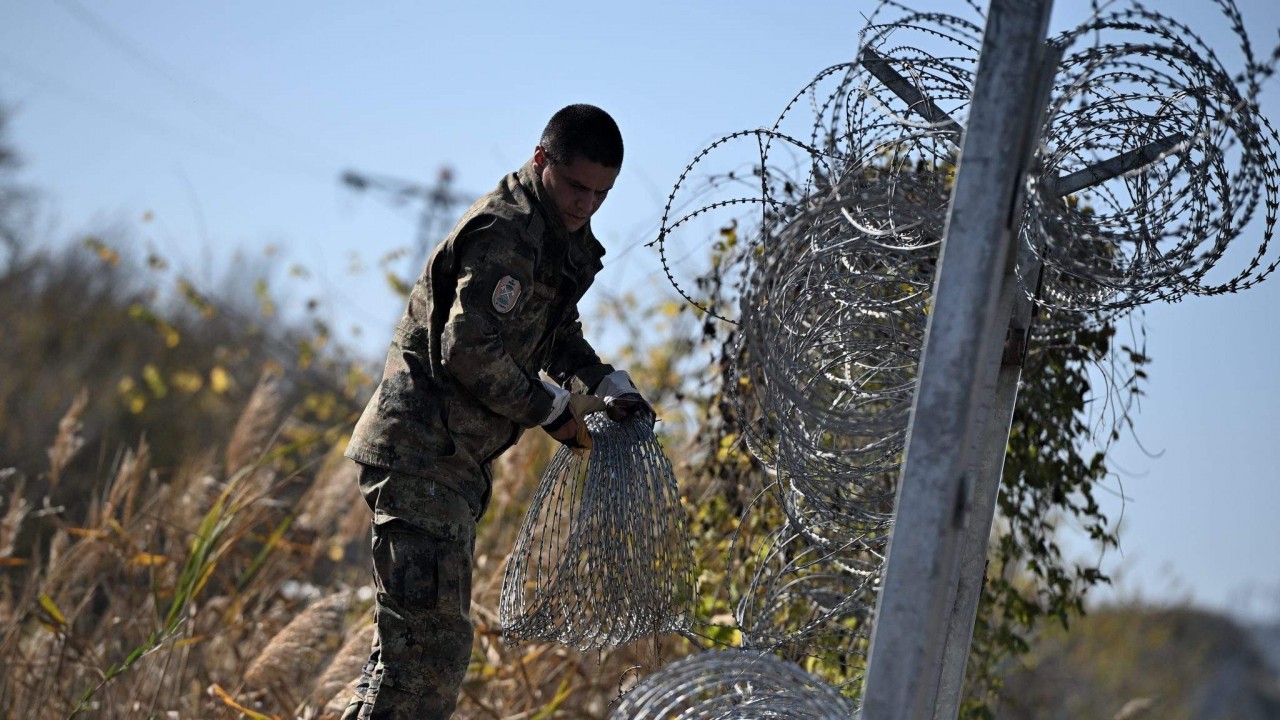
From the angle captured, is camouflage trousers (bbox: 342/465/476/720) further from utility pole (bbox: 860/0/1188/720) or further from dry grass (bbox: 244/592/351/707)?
utility pole (bbox: 860/0/1188/720)

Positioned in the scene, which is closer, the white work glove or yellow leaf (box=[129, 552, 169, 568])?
the white work glove

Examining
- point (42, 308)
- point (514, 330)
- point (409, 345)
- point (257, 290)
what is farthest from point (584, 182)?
point (42, 308)

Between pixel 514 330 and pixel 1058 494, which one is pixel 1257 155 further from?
pixel 514 330

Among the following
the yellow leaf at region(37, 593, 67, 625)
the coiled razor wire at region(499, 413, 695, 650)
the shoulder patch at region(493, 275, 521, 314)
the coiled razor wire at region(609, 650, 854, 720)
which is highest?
the shoulder patch at region(493, 275, 521, 314)

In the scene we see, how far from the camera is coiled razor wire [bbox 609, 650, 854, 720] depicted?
103 inches

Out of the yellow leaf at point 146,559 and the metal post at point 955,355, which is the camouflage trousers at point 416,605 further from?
the yellow leaf at point 146,559

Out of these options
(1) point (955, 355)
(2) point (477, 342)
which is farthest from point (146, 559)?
(1) point (955, 355)

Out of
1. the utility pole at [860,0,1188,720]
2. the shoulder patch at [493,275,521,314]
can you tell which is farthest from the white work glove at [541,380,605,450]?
the utility pole at [860,0,1188,720]

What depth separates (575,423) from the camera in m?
3.41

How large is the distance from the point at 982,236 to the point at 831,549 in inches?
60.6

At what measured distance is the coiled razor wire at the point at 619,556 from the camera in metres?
3.30

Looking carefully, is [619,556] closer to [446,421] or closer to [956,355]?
[446,421]

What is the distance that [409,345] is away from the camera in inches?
135

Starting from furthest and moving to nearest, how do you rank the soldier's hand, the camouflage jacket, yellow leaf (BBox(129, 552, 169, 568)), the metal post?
1. yellow leaf (BBox(129, 552, 169, 568))
2. the soldier's hand
3. the camouflage jacket
4. the metal post
